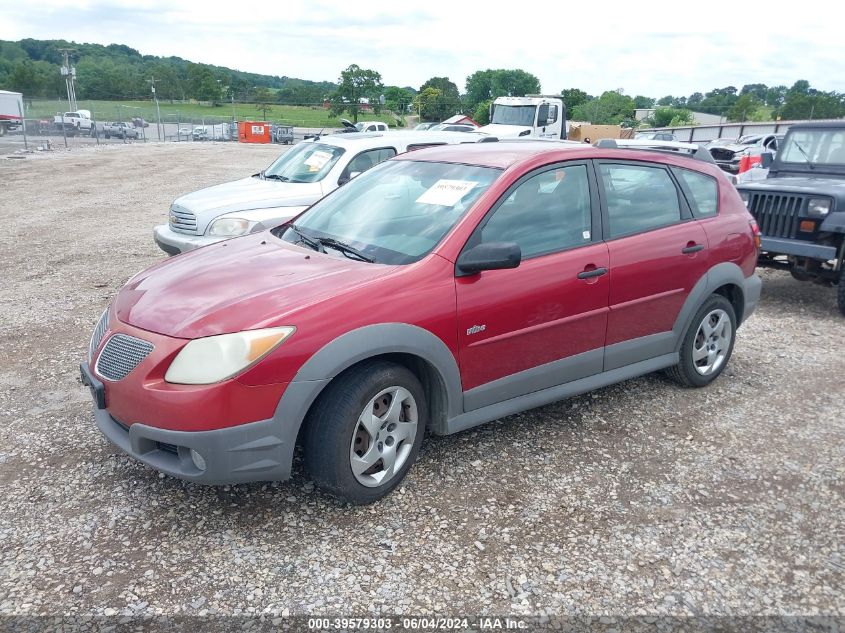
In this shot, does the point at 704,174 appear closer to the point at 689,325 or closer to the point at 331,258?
the point at 689,325

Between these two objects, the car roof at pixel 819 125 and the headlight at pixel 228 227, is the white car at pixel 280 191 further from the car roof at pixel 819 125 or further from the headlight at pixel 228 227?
the car roof at pixel 819 125

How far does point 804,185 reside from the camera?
7387mm

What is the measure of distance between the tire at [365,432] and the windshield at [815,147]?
23.3 ft

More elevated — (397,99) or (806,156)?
(397,99)

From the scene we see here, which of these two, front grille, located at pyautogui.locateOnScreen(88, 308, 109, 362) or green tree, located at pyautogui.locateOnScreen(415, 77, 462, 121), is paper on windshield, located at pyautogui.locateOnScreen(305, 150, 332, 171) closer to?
front grille, located at pyautogui.locateOnScreen(88, 308, 109, 362)

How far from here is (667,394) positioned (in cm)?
488

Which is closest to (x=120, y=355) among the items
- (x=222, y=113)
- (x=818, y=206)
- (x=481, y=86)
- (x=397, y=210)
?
(x=397, y=210)

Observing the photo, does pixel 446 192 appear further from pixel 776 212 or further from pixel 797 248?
pixel 776 212

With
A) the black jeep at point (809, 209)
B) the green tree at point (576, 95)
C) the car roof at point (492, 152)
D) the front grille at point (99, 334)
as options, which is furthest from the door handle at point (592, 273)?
the green tree at point (576, 95)

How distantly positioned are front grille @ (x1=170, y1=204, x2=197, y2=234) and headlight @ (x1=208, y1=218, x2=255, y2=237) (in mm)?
254

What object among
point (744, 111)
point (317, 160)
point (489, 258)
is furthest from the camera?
point (744, 111)

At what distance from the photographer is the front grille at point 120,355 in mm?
3066

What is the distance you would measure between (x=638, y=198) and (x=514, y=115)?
19850 mm

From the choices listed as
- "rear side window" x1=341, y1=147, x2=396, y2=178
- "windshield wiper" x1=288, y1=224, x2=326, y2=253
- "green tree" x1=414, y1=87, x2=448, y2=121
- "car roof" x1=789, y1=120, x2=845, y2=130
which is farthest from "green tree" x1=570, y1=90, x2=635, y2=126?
"windshield wiper" x1=288, y1=224, x2=326, y2=253
